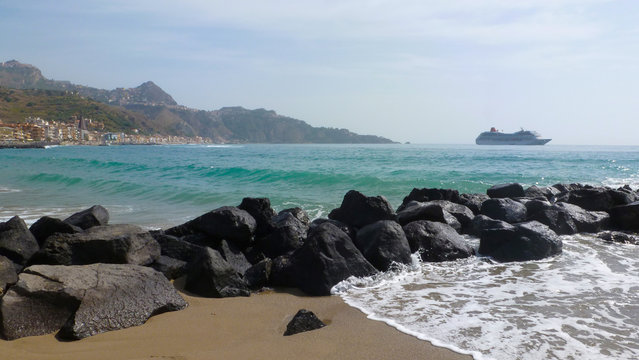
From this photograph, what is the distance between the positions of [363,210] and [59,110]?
163m

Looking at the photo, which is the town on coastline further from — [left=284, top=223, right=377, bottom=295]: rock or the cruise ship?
[left=284, top=223, right=377, bottom=295]: rock

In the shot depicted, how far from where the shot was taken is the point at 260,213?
7594 millimetres

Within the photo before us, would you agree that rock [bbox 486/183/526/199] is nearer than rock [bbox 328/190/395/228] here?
No

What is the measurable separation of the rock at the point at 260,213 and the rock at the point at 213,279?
1.89 m

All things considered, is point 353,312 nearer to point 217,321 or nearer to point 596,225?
point 217,321

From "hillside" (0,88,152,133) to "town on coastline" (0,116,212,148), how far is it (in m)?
3.39

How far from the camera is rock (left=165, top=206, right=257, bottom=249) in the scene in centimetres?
690

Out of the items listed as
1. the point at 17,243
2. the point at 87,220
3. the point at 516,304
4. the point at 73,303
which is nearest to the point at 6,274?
the point at 17,243

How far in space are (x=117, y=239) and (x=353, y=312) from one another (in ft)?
9.78

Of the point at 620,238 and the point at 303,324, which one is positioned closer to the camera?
the point at 303,324

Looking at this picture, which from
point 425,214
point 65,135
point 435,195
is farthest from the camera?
point 65,135

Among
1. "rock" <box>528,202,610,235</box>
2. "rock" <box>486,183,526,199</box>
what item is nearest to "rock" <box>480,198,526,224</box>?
"rock" <box>528,202,610,235</box>

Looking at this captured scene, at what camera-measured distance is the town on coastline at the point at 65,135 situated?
337 ft

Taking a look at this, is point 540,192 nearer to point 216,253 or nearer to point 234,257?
point 234,257
